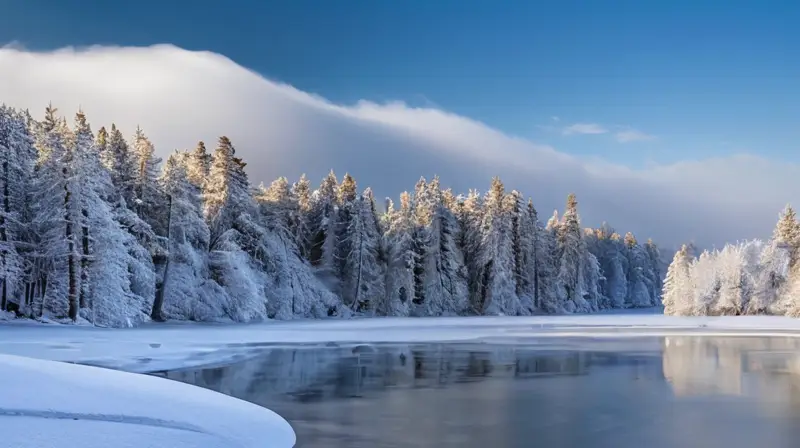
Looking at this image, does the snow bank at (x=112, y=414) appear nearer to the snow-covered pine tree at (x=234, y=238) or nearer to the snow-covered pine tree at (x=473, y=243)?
the snow-covered pine tree at (x=234, y=238)

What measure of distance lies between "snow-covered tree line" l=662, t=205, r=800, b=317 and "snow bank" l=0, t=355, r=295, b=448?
67402 millimetres

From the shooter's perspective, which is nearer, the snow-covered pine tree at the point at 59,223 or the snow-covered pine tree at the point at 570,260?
the snow-covered pine tree at the point at 59,223

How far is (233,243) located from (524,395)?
136 ft

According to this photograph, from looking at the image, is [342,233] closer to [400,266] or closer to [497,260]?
[400,266]

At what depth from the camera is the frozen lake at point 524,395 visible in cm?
1157

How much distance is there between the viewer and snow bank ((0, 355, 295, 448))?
8.70 metres

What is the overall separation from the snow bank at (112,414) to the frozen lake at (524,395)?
3.51 ft

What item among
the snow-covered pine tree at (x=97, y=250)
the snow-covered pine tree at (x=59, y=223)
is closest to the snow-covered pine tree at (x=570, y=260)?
the snow-covered pine tree at (x=97, y=250)

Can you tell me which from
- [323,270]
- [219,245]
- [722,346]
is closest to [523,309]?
[323,270]

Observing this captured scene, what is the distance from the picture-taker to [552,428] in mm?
12219

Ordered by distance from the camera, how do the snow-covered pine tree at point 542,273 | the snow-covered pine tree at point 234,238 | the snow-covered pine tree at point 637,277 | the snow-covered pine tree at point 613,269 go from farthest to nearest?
the snow-covered pine tree at point 637,277, the snow-covered pine tree at point 613,269, the snow-covered pine tree at point 542,273, the snow-covered pine tree at point 234,238

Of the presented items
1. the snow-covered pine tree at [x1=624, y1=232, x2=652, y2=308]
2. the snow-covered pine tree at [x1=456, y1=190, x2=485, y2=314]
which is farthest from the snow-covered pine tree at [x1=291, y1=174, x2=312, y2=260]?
the snow-covered pine tree at [x1=624, y1=232, x2=652, y2=308]

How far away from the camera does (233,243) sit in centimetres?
5481

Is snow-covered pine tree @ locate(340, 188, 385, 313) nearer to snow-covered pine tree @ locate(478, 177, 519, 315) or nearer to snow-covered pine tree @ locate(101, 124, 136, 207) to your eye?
snow-covered pine tree @ locate(478, 177, 519, 315)
